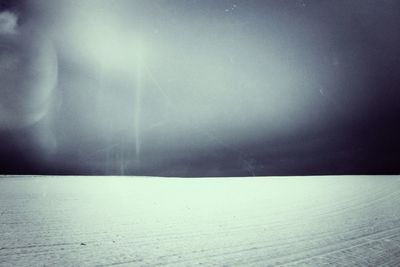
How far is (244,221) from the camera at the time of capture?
1059cm

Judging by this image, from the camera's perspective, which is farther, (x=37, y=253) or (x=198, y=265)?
(x=37, y=253)

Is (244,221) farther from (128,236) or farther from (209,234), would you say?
(128,236)

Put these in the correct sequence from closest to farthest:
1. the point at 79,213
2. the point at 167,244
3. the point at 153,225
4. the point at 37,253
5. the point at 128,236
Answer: the point at 37,253
the point at 167,244
the point at 128,236
the point at 153,225
the point at 79,213

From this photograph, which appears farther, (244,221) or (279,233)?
(244,221)

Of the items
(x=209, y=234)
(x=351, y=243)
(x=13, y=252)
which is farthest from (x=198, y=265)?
(x=351, y=243)

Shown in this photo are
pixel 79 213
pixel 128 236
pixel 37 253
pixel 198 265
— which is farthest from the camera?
pixel 79 213

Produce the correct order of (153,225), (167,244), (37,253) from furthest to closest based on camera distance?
(153,225) → (167,244) → (37,253)

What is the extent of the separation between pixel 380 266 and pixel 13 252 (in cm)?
676

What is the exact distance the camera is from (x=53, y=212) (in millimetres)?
11711

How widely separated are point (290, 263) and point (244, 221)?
183 inches

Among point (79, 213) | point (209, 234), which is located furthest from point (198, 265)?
point (79, 213)

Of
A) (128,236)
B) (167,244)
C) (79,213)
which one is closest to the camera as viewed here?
(167,244)

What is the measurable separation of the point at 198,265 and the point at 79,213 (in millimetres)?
7331

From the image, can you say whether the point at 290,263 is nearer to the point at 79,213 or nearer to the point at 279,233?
the point at 279,233
